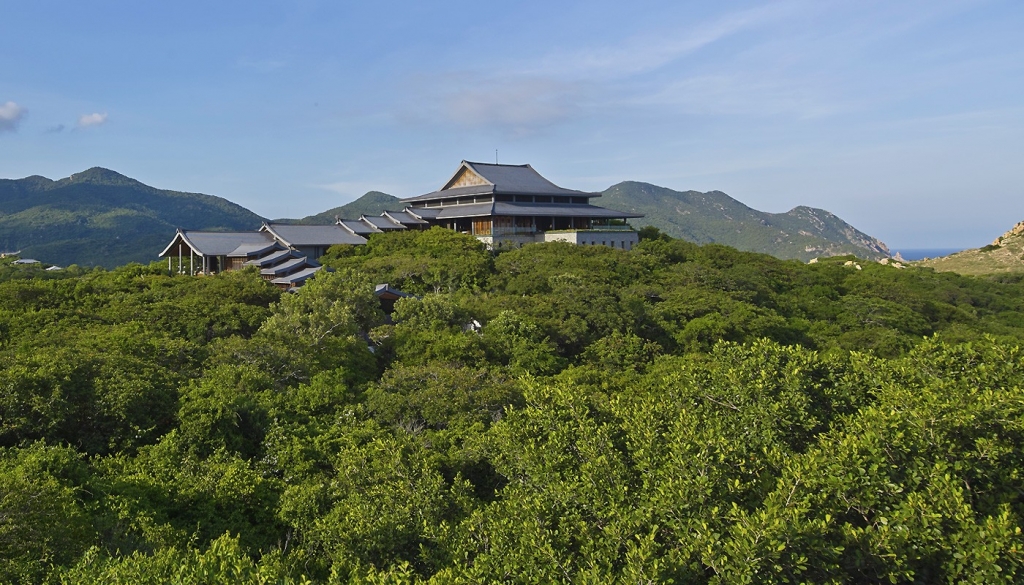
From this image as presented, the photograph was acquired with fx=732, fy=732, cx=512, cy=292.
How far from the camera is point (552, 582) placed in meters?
8.16

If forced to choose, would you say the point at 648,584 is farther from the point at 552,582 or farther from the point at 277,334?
the point at 277,334

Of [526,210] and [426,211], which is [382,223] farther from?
[526,210]

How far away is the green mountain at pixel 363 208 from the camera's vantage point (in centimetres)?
12054

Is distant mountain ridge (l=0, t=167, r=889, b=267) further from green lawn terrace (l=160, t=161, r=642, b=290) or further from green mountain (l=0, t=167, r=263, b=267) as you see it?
green lawn terrace (l=160, t=161, r=642, b=290)

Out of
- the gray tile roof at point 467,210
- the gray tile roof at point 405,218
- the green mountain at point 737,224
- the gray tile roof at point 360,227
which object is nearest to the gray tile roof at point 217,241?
the gray tile roof at point 360,227

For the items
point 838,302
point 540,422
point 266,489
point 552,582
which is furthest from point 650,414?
point 838,302

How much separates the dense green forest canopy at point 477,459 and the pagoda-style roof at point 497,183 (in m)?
22.2

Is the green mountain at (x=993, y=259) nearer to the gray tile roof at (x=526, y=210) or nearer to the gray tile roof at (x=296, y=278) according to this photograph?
the gray tile roof at (x=526, y=210)

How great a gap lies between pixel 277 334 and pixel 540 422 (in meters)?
11.4

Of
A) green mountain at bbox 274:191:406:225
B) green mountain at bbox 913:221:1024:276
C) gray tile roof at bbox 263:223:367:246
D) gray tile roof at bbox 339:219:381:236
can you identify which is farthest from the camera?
green mountain at bbox 274:191:406:225

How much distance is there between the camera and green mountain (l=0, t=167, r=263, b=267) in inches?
3652

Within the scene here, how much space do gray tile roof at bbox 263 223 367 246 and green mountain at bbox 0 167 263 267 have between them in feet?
156

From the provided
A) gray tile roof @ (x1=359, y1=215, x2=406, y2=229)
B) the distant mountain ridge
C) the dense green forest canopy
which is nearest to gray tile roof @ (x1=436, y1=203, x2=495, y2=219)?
gray tile roof @ (x1=359, y1=215, x2=406, y2=229)

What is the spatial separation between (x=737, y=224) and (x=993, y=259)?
94349 mm
